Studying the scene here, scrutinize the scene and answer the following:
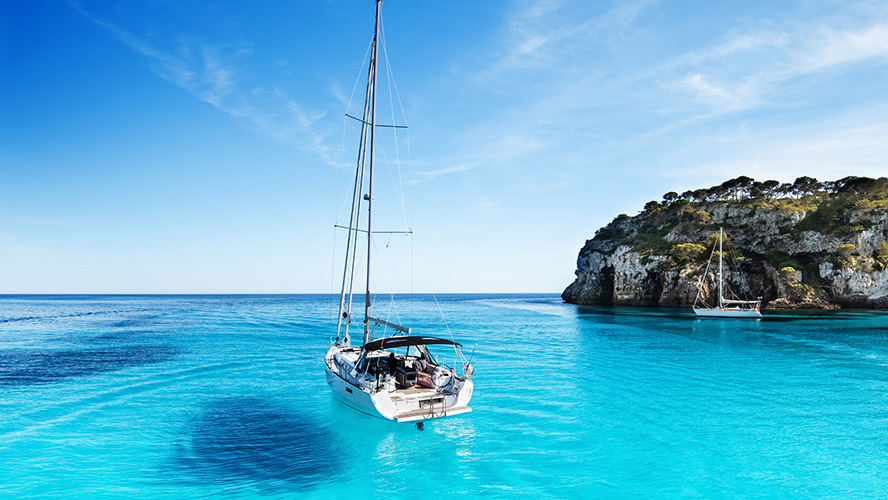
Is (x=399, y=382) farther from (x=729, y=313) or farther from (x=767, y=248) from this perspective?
(x=767, y=248)

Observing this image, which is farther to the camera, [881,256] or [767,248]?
[767,248]

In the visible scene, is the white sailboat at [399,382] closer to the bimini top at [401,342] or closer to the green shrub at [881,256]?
the bimini top at [401,342]

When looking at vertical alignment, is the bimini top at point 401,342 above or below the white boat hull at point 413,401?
above

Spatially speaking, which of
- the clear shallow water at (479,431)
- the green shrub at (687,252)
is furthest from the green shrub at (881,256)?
the clear shallow water at (479,431)

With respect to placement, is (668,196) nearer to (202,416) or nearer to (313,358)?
(313,358)

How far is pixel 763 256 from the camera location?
8131 centimetres

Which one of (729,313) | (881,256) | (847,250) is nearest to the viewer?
(729,313)

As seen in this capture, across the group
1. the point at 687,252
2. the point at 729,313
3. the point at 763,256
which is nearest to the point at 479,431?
the point at 729,313

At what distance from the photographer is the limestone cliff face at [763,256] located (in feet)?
233

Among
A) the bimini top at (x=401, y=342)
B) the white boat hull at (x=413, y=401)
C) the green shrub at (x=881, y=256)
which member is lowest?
the white boat hull at (x=413, y=401)

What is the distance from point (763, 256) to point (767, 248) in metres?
2.06

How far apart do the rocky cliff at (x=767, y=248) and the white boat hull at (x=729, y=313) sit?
1855 cm

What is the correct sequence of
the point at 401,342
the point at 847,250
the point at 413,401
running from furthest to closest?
the point at 847,250
the point at 401,342
the point at 413,401

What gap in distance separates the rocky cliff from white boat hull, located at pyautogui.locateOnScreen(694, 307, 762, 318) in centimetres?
1855
